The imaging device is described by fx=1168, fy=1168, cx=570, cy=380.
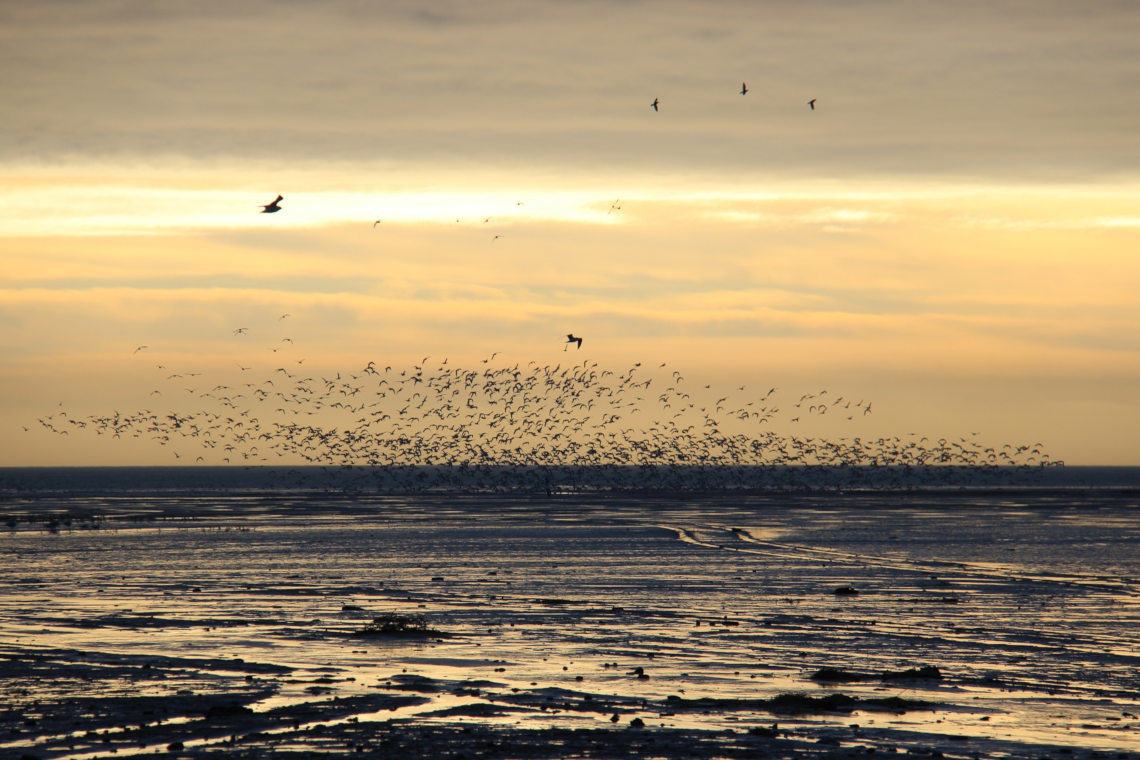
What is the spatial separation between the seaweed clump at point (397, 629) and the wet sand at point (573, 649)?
573 mm

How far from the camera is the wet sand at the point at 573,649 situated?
22203 mm

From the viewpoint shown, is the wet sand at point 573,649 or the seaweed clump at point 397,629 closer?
the wet sand at point 573,649

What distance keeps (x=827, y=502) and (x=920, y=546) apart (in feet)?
231

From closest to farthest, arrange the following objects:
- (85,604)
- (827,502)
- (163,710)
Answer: (163,710), (85,604), (827,502)

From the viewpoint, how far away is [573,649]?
107ft

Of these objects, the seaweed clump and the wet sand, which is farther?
the seaweed clump

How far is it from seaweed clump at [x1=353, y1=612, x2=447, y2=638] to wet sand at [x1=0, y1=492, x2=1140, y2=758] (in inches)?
22.6

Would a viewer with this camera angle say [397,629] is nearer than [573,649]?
No

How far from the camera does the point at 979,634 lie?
36.1 m

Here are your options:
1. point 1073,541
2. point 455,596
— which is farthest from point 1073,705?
point 1073,541

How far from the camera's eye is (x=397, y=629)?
35.4m

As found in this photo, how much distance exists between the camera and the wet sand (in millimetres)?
22203

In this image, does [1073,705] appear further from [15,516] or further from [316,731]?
[15,516]

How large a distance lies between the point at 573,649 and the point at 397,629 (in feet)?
19.6
